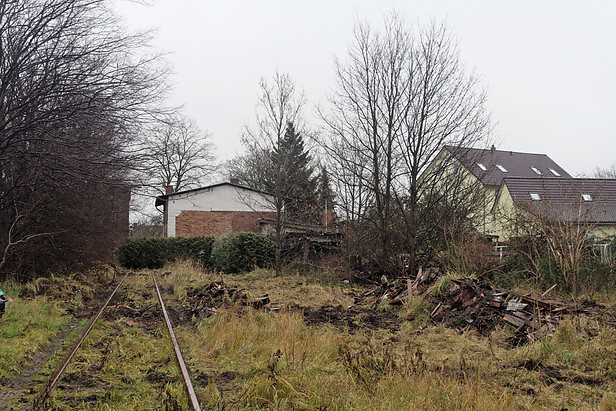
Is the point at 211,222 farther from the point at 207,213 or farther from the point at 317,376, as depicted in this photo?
the point at 317,376

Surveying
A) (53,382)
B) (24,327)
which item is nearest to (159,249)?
(24,327)

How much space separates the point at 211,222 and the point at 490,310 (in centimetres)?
3136

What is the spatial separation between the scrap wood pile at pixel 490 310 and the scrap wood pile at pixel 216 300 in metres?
4.09

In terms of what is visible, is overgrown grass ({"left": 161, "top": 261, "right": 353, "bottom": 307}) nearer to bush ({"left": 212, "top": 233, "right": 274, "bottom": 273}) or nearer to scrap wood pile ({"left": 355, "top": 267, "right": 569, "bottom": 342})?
bush ({"left": 212, "top": 233, "right": 274, "bottom": 273})

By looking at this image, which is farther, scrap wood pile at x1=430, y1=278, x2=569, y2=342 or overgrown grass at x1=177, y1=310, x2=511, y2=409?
scrap wood pile at x1=430, y1=278, x2=569, y2=342

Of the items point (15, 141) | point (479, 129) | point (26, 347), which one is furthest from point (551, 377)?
point (15, 141)

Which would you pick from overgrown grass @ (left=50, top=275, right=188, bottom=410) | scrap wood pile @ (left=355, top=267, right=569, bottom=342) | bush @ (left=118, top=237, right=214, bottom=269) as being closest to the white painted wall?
bush @ (left=118, top=237, right=214, bottom=269)

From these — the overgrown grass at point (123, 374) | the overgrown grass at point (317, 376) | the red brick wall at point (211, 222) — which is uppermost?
the red brick wall at point (211, 222)

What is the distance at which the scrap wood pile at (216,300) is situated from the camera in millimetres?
11484

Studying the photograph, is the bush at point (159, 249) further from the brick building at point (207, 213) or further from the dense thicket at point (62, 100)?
the dense thicket at point (62, 100)

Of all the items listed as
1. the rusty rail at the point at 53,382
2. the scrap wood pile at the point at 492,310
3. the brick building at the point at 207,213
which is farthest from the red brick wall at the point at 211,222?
the rusty rail at the point at 53,382

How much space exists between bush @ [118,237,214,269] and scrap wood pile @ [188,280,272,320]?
56.6ft

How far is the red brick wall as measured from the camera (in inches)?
1521

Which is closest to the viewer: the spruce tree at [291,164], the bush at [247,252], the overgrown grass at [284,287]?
the overgrown grass at [284,287]
